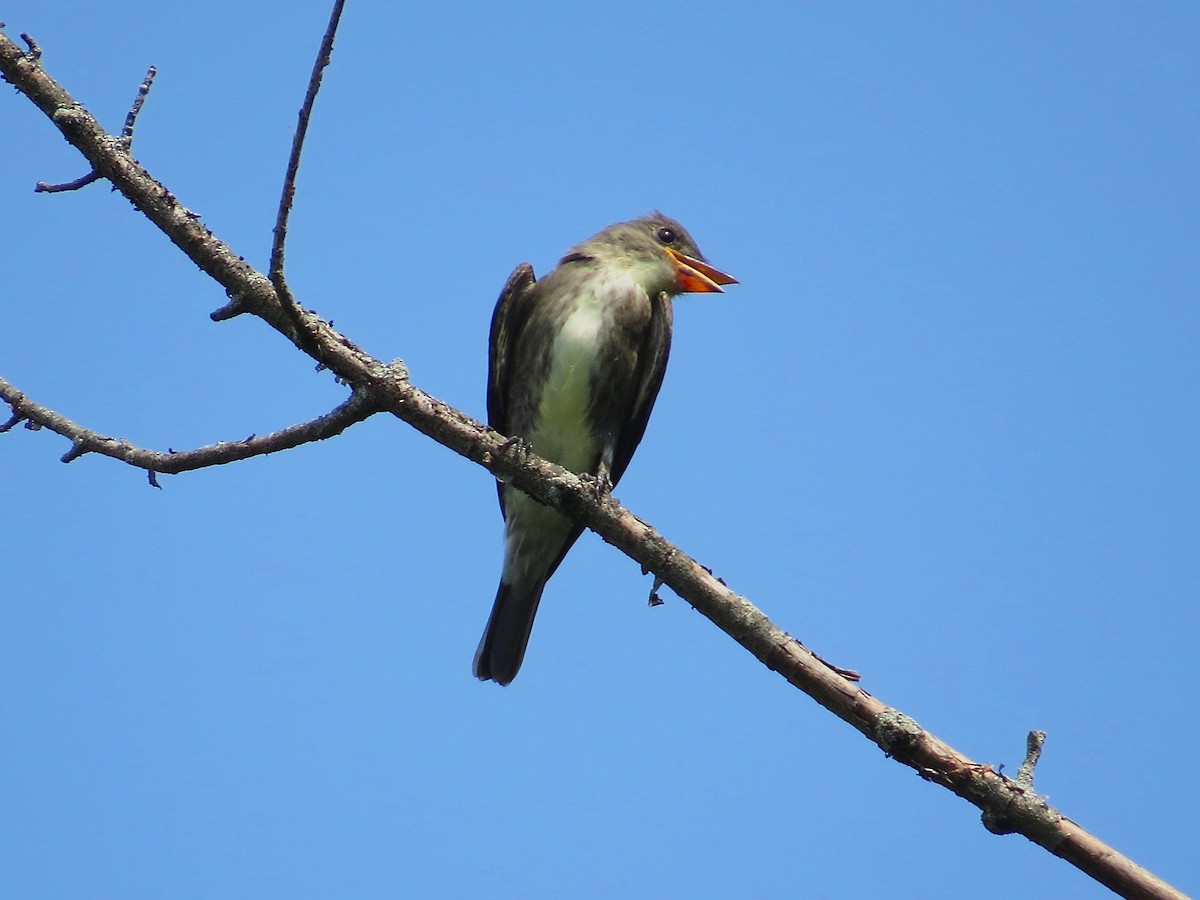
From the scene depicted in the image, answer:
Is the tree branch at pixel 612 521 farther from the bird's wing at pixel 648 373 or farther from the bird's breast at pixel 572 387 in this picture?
the bird's wing at pixel 648 373

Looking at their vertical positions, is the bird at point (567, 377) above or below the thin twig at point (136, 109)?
above

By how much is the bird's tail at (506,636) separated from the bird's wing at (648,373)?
866mm

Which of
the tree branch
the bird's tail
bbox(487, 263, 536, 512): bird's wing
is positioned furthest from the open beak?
the tree branch

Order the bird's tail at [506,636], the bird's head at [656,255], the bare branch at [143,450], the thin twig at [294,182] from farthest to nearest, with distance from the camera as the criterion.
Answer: the bird's head at [656,255]
the bird's tail at [506,636]
the bare branch at [143,450]
the thin twig at [294,182]

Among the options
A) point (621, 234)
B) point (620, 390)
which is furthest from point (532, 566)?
point (621, 234)

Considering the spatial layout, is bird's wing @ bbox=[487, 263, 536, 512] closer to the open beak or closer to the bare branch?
the open beak

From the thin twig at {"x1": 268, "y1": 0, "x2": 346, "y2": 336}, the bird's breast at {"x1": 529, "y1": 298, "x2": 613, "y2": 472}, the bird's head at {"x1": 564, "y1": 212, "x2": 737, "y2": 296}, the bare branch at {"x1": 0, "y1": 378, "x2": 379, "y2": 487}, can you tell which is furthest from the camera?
the bird's head at {"x1": 564, "y1": 212, "x2": 737, "y2": 296}

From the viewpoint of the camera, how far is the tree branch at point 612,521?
339 cm

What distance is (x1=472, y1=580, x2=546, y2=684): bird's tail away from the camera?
639 centimetres

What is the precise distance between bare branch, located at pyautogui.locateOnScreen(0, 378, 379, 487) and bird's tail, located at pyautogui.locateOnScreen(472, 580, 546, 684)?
8.83ft

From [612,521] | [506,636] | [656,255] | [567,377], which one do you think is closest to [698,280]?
[656,255]

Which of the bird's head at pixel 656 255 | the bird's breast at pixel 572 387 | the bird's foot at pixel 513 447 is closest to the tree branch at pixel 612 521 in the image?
the bird's foot at pixel 513 447

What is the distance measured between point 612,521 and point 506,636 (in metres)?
2.32

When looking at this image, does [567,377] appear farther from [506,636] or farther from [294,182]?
[294,182]
